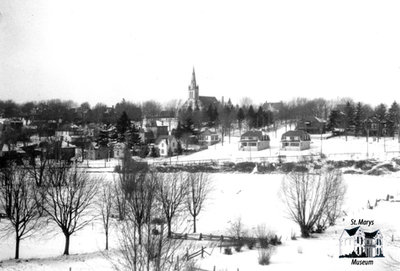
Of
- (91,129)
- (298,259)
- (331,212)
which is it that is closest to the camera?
(298,259)

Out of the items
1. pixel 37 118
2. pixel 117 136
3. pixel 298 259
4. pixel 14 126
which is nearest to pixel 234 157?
pixel 117 136

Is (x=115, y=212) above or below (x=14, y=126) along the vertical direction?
below

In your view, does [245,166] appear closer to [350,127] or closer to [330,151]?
[330,151]

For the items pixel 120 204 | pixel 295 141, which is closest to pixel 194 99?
pixel 295 141

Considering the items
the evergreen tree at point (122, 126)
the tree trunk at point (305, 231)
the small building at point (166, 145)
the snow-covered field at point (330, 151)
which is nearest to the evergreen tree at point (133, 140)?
the evergreen tree at point (122, 126)

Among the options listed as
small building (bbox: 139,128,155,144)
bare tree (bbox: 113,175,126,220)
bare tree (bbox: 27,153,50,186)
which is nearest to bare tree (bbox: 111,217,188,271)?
bare tree (bbox: 113,175,126,220)

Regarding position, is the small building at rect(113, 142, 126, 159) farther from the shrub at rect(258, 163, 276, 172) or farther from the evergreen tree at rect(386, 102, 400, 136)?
the evergreen tree at rect(386, 102, 400, 136)

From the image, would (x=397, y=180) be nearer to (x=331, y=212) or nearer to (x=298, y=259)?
(x=331, y=212)
